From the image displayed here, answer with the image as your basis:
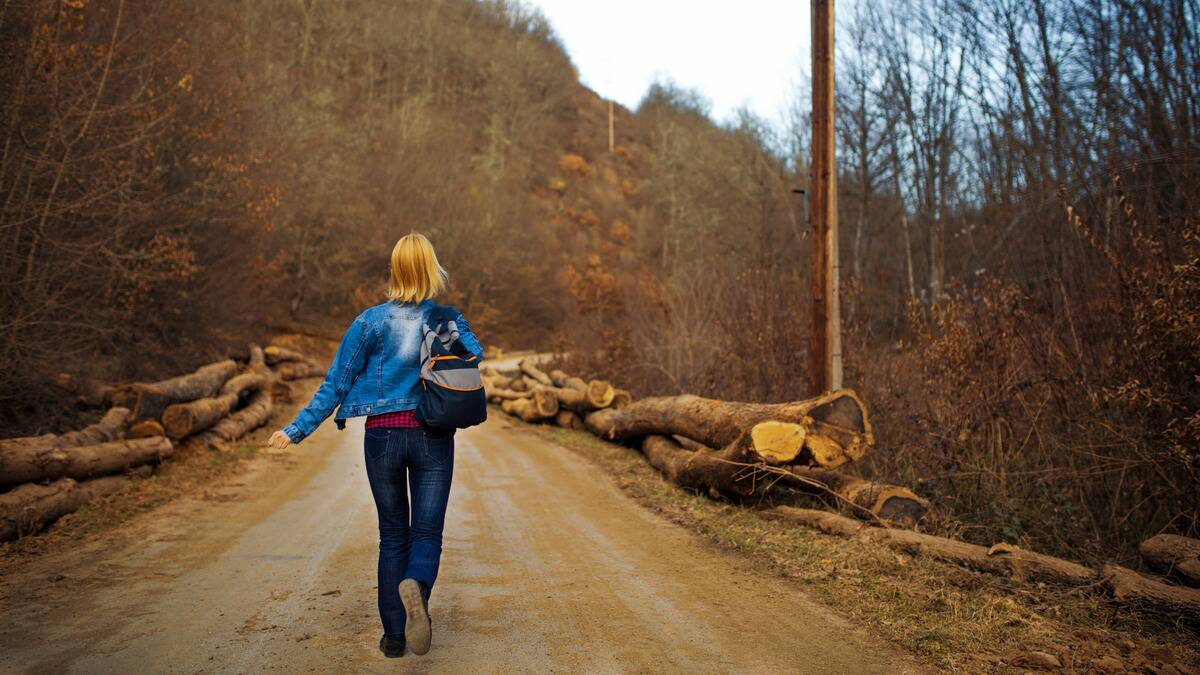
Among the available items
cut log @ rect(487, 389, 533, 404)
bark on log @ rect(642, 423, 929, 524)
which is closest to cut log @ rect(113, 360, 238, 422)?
bark on log @ rect(642, 423, 929, 524)

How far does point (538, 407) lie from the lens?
56.0 ft

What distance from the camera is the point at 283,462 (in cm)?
1161

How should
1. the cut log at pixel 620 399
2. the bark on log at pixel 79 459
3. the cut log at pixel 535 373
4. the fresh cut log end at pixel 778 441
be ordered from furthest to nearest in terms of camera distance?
the cut log at pixel 535 373
the cut log at pixel 620 399
the fresh cut log end at pixel 778 441
the bark on log at pixel 79 459

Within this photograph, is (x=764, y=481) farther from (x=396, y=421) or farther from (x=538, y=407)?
(x=538, y=407)

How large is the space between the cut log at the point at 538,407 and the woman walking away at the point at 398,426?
12707mm

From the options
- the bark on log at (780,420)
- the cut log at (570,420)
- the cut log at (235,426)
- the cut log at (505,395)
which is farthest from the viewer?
the cut log at (505,395)

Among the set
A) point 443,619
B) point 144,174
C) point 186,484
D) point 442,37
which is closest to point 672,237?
point 442,37

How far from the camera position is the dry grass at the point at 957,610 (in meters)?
4.22

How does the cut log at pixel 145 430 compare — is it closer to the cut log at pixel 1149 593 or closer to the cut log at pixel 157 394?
the cut log at pixel 157 394

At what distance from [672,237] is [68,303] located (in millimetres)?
44816

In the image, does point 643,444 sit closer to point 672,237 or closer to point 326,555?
point 326,555

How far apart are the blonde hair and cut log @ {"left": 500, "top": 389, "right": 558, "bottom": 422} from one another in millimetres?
12784

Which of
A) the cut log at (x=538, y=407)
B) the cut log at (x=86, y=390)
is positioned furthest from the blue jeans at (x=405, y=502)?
the cut log at (x=538, y=407)

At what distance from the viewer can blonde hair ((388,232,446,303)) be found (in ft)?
13.6
